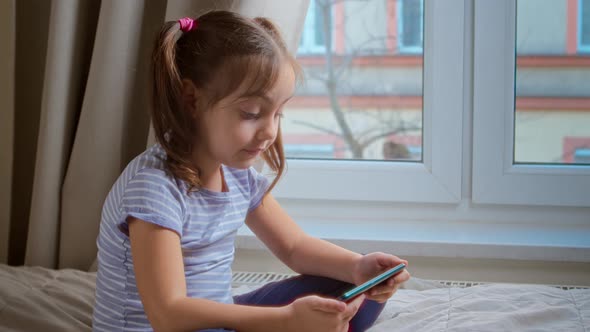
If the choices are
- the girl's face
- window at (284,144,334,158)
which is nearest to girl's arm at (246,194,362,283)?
the girl's face

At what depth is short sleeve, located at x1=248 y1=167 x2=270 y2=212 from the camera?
133 centimetres

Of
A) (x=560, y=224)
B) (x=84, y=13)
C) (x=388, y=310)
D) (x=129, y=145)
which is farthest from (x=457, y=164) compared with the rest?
(x=84, y=13)

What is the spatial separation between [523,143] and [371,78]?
0.41 m

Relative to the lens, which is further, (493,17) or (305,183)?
(305,183)

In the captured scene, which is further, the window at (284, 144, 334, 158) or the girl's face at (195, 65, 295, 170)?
the window at (284, 144, 334, 158)

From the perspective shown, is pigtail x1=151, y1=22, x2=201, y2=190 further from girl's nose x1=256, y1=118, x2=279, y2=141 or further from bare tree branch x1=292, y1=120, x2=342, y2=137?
bare tree branch x1=292, y1=120, x2=342, y2=137

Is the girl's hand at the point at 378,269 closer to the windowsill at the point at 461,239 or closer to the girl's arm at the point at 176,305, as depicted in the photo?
the girl's arm at the point at 176,305

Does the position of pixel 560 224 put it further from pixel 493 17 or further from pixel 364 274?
pixel 364 274

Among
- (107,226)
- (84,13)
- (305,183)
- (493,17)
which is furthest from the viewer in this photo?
(305,183)

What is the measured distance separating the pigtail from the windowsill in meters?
0.70

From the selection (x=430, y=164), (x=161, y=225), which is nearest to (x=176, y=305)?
(x=161, y=225)

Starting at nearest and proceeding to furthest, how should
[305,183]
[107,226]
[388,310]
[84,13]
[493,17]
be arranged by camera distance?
[107,226]
[388,310]
[84,13]
[493,17]
[305,183]

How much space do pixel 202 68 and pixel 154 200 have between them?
0.66ft

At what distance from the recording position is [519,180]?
1.86 m
